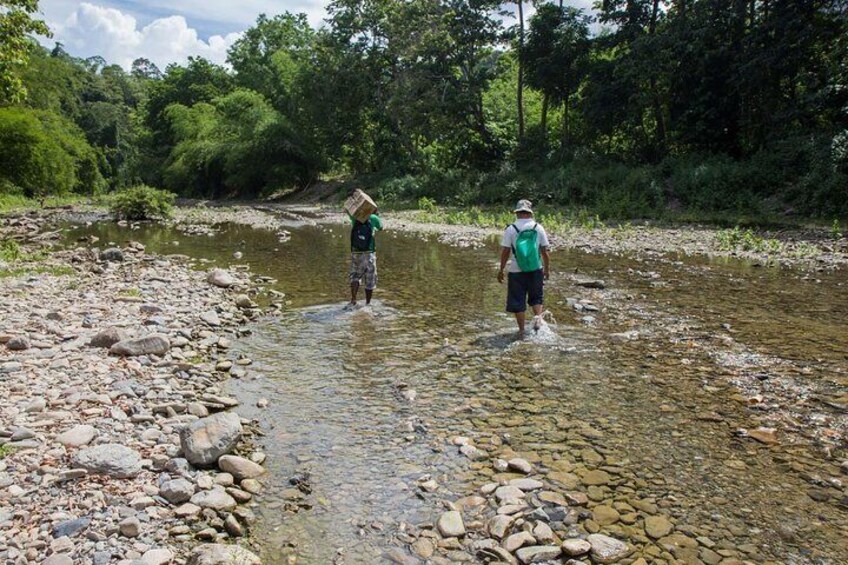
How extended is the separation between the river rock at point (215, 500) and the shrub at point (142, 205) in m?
32.0

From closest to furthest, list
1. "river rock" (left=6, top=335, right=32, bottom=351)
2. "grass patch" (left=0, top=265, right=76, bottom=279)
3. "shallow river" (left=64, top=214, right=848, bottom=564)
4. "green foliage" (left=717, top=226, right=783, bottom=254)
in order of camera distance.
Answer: "shallow river" (left=64, top=214, right=848, bottom=564)
"river rock" (left=6, top=335, right=32, bottom=351)
"grass patch" (left=0, top=265, right=76, bottom=279)
"green foliage" (left=717, top=226, right=783, bottom=254)

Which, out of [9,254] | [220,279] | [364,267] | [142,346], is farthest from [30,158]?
[142,346]

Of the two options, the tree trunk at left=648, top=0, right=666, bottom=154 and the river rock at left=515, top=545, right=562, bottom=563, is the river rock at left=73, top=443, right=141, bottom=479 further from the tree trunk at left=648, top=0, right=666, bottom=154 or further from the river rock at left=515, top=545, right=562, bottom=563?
the tree trunk at left=648, top=0, right=666, bottom=154

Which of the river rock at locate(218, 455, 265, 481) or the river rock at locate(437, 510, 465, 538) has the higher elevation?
the river rock at locate(218, 455, 265, 481)

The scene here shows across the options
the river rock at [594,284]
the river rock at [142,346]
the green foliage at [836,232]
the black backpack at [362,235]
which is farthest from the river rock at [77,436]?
the green foliage at [836,232]

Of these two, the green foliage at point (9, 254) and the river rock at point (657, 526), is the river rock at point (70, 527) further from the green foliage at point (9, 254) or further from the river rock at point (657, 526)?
the green foliage at point (9, 254)

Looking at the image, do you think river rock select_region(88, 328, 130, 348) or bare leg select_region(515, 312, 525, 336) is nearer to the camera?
river rock select_region(88, 328, 130, 348)

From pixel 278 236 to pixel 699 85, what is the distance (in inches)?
908

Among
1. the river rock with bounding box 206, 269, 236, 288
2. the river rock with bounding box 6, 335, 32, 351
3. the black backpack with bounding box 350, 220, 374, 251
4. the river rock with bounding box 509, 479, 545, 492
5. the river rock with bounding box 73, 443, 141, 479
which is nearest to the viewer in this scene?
the river rock with bounding box 73, 443, 141, 479

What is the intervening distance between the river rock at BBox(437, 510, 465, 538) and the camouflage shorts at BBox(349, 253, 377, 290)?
6945 millimetres

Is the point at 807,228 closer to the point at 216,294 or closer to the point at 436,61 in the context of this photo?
the point at 216,294

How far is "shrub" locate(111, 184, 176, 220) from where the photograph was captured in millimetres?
32656

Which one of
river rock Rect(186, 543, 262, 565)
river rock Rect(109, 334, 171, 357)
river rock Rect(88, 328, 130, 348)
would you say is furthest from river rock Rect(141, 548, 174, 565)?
river rock Rect(88, 328, 130, 348)

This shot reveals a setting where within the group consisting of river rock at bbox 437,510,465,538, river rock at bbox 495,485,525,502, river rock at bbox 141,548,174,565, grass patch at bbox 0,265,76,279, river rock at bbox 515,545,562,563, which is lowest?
river rock at bbox 515,545,562,563
